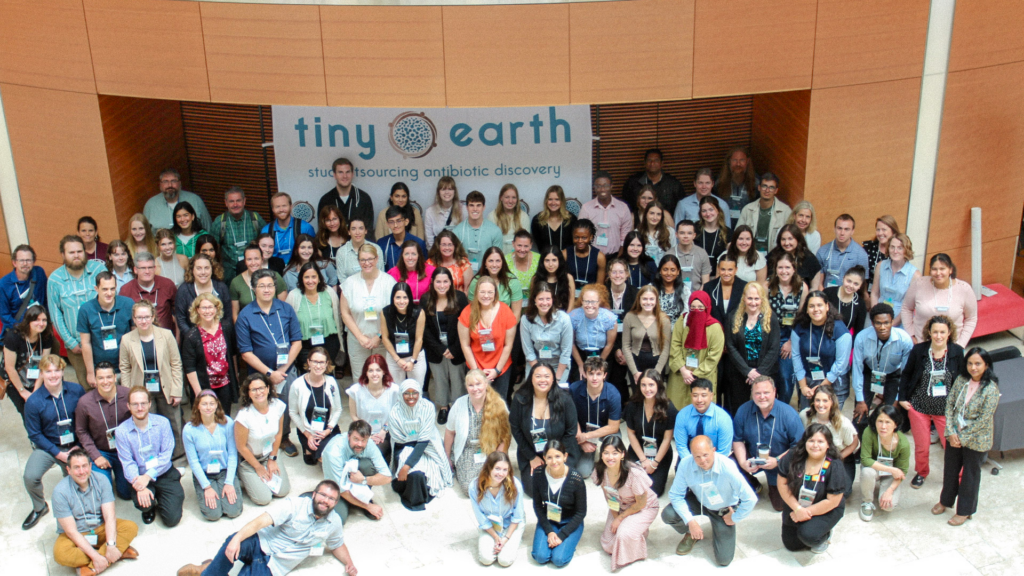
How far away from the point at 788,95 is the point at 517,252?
2.98 m

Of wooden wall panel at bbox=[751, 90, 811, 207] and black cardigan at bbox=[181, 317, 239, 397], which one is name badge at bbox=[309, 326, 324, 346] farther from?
wooden wall panel at bbox=[751, 90, 811, 207]

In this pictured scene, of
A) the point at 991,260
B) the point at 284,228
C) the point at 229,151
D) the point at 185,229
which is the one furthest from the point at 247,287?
the point at 991,260

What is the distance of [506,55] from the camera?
25.3 ft

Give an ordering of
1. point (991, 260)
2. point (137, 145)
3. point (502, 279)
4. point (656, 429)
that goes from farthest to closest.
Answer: point (991, 260) < point (137, 145) < point (502, 279) < point (656, 429)

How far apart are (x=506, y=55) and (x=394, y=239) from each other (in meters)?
1.84

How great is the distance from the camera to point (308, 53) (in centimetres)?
773

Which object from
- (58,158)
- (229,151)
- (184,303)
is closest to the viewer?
(184,303)

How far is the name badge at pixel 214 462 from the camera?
21.9 ft

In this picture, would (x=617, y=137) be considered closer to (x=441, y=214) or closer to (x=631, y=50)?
(x=631, y=50)

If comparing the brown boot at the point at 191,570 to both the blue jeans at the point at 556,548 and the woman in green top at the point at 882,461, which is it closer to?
the blue jeans at the point at 556,548

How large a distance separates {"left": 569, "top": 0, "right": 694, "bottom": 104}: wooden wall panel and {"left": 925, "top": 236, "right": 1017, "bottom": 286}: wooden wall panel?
314 centimetres

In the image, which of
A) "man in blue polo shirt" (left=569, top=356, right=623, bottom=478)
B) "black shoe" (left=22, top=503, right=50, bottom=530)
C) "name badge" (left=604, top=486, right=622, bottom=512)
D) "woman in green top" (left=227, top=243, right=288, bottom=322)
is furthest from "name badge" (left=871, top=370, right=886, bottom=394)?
"black shoe" (left=22, top=503, right=50, bottom=530)

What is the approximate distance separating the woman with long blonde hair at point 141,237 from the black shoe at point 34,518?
2308 mm

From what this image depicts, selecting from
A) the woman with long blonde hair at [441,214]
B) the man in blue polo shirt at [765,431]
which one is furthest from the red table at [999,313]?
the woman with long blonde hair at [441,214]
